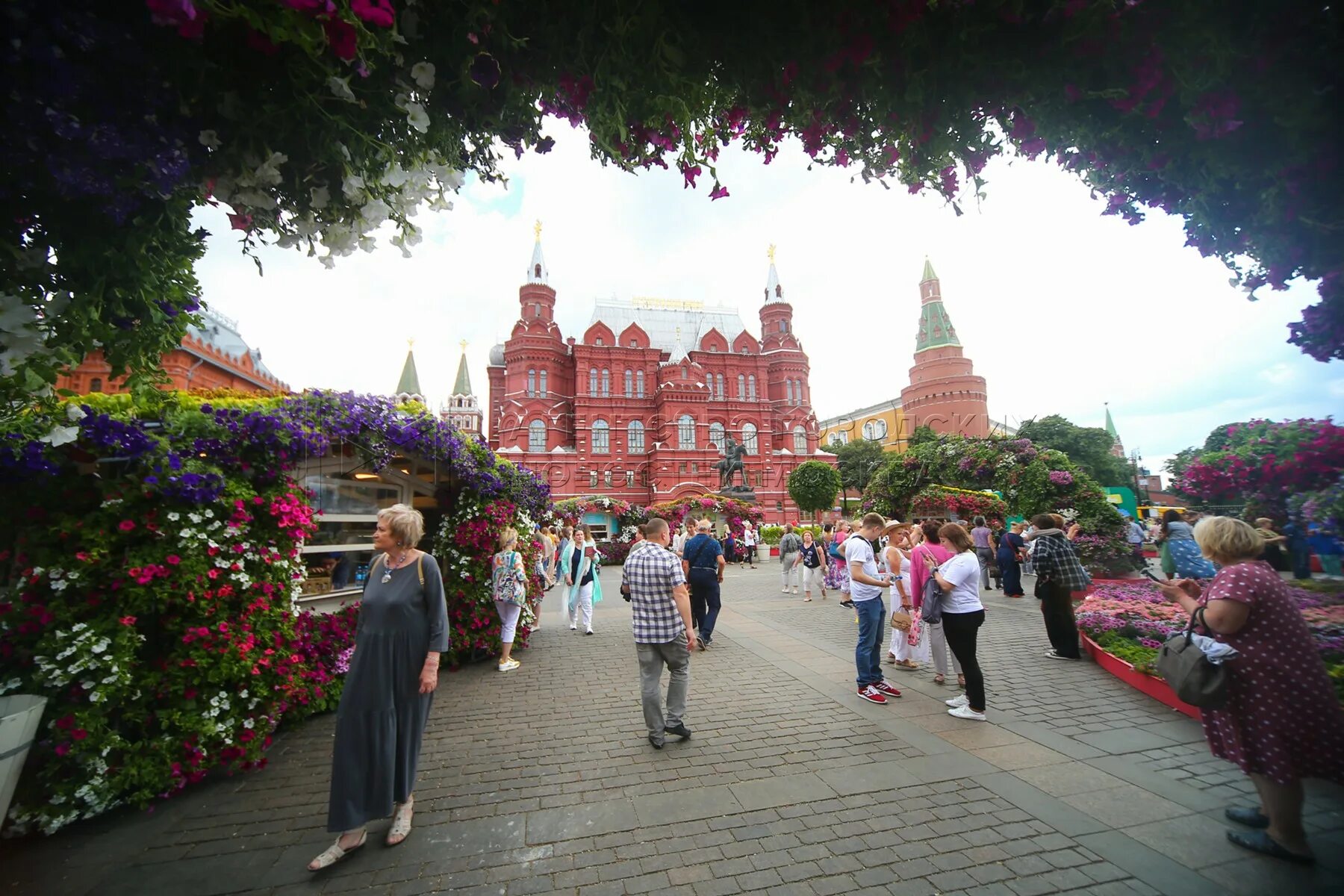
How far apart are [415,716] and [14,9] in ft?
10.7

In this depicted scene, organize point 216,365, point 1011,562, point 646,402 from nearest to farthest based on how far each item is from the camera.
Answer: point 1011,562, point 216,365, point 646,402

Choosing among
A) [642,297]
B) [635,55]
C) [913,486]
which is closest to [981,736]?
[635,55]

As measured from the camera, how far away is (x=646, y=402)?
147 feet

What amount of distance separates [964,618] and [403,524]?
4.47m

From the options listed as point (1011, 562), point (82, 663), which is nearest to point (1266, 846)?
point (82, 663)

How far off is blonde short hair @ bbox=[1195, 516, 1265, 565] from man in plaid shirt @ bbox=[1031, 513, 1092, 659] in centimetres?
365

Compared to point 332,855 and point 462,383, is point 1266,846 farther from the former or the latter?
point 462,383

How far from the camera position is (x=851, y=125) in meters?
2.30

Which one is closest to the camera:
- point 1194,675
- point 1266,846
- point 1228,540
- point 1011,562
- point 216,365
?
point 1266,846

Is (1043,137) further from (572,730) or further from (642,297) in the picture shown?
(642,297)

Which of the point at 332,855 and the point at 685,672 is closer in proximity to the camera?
the point at 332,855

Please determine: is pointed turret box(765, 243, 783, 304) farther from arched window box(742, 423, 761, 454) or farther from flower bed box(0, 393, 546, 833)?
flower bed box(0, 393, 546, 833)

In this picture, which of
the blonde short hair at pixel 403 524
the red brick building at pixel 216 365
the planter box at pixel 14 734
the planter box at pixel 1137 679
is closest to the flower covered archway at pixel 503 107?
the blonde short hair at pixel 403 524

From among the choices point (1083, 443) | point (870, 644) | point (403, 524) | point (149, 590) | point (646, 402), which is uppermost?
point (646, 402)
